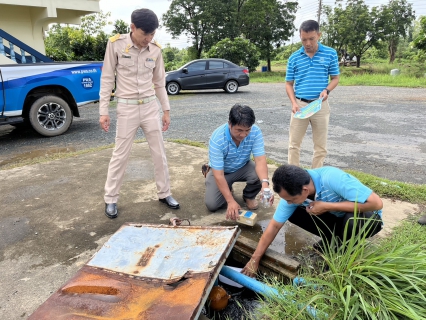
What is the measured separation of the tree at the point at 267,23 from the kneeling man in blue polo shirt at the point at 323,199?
2493cm

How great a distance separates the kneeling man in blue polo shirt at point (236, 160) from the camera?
266 cm

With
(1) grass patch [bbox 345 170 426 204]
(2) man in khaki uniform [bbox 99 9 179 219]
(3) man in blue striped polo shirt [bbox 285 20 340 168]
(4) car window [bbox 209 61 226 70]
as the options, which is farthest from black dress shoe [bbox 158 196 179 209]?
(4) car window [bbox 209 61 226 70]

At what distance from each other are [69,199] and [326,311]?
2756 millimetres

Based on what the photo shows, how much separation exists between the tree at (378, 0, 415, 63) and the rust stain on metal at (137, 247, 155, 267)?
28.6m

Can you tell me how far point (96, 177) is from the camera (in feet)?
13.3

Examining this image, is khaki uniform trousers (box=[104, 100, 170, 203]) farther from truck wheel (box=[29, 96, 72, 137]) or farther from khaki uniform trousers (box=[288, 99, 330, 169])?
truck wheel (box=[29, 96, 72, 137])

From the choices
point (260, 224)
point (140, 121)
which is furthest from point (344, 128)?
point (140, 121)

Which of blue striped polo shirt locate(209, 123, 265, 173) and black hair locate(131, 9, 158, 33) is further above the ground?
black hair locate(131, 9, 158, 33)

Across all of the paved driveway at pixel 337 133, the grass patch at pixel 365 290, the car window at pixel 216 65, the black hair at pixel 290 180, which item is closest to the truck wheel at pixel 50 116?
the paved driveway at pixel 337 133

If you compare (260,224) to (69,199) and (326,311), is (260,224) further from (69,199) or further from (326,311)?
(69,199)

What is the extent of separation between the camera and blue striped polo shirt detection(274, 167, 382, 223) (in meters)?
2.06

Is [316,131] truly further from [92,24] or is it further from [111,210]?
[92,24]

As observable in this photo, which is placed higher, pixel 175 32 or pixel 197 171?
pixel 175 32

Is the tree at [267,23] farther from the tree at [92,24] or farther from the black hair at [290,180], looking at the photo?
the black hair at [290,180]
